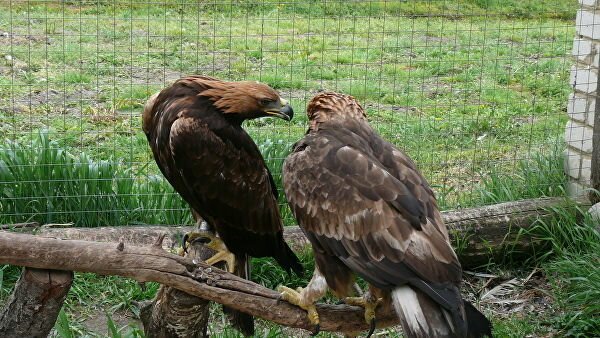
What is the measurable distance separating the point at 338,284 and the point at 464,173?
3.52 meters

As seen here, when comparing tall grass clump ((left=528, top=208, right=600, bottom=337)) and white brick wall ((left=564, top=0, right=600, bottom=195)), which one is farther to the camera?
white brick wall ((left=564, top=0, right=600, bottom=195))

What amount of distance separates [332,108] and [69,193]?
233 centimetres

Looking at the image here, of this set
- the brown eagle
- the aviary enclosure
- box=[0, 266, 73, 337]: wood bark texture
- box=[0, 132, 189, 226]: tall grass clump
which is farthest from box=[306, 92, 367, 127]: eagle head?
box=[0, 132, 189, 226]: tall grass clump

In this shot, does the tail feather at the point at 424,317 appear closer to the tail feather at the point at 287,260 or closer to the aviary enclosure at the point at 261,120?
the tail feather at the point at 287,260

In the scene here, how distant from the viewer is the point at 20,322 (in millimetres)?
4129

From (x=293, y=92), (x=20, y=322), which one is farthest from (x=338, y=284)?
(x=293, y=92)

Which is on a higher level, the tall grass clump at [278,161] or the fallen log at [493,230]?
the tall grass clump at [278,161]

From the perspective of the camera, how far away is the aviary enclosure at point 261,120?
239 inches

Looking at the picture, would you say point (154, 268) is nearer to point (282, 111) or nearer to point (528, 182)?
point (282, 111)

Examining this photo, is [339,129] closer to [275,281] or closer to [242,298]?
[242,298]

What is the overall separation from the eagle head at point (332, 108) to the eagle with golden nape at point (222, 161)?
0.26 metres

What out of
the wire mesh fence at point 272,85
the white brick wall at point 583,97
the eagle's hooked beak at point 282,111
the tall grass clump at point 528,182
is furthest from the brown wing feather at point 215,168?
the white brick wall at point 583,97

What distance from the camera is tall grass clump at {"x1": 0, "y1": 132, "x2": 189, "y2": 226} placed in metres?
6.05

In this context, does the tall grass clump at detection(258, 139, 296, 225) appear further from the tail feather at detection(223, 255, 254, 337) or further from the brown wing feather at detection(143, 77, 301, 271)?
the tail feather at detection(223, 255, 254, 337)
